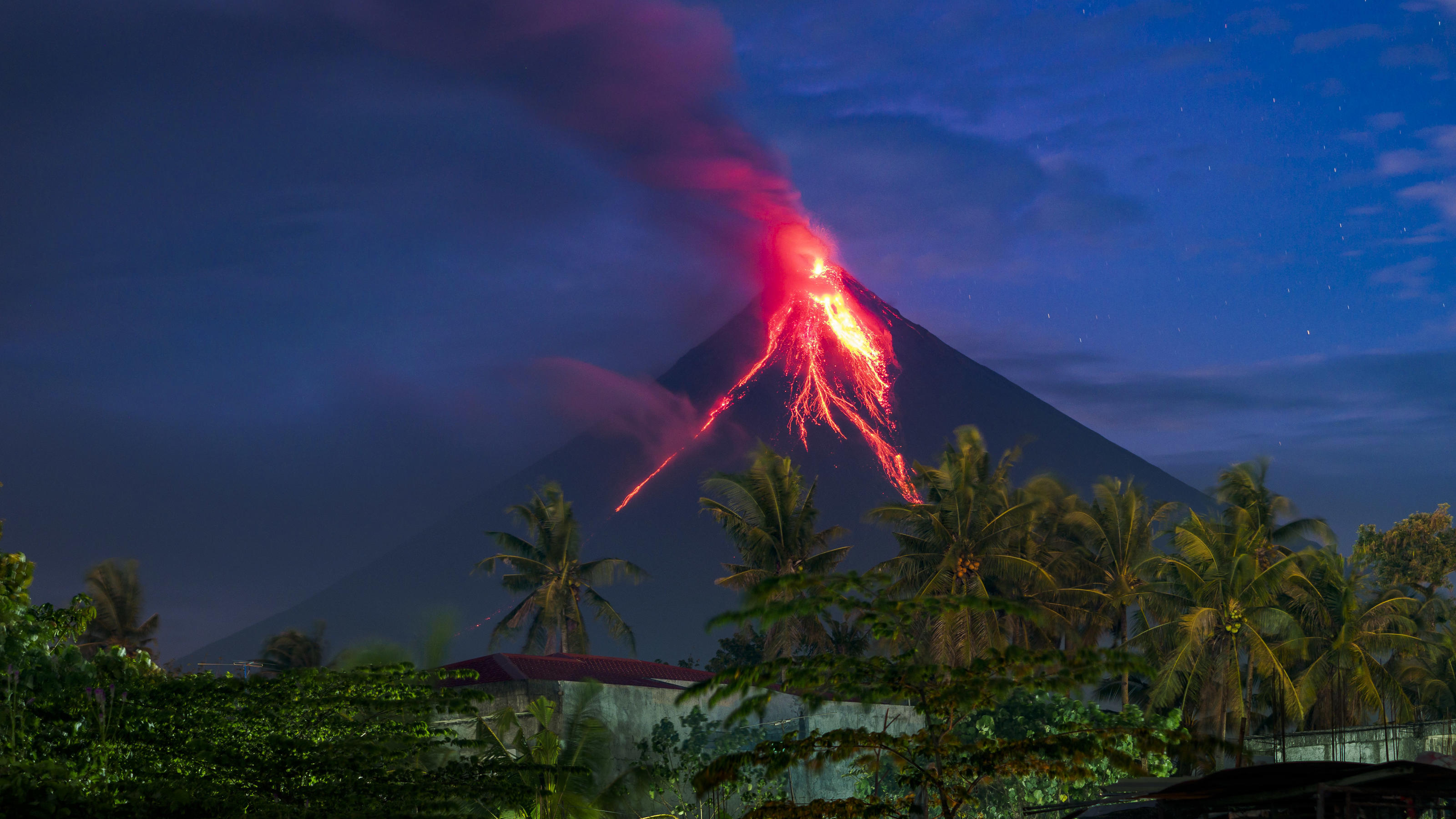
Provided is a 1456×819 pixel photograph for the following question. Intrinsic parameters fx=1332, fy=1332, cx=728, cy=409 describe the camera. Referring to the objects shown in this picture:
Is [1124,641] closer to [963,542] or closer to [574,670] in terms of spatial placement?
[963,542]

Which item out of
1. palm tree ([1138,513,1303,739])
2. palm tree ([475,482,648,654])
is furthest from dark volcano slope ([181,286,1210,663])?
palm tree ([1138,513,1303,739])

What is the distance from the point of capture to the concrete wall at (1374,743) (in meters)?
30.6

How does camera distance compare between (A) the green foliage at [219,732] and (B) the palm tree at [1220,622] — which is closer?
(A) the green foliage at [219,732]

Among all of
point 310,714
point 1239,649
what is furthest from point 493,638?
point 310,714

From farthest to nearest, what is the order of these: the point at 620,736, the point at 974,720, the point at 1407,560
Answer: the point at 1407,560, the point at 974,720, the point at 620,736

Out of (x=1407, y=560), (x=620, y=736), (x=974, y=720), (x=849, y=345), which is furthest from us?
(x=849, y=345)

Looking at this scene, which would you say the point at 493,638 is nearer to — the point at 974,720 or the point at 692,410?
the point at 974,720

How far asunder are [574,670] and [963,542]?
13585 millimetres

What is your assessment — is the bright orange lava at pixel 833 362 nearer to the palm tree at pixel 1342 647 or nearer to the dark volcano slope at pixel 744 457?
the dark volcano slope at pixel 744 457

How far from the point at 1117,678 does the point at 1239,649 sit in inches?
231

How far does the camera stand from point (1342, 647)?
36594mm

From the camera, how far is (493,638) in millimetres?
45688

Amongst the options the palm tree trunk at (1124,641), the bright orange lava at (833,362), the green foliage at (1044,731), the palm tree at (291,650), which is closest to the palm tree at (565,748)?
the green foliage at (1044,731)

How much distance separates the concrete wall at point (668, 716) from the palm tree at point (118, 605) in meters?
27.7
